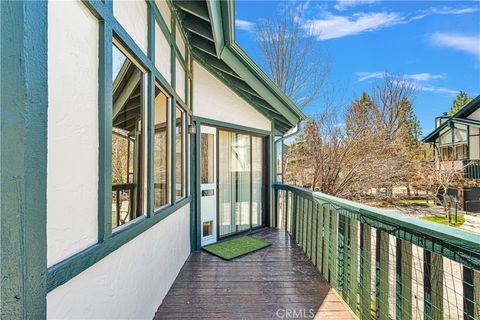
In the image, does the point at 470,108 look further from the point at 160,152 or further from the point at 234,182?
the point at 160,152

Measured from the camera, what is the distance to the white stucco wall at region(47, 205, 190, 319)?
119 cm

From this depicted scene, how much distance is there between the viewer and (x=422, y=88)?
17250mm

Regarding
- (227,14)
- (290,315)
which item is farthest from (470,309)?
(227,14)

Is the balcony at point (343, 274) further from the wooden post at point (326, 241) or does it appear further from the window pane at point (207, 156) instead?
the window pane at point (207, 156)

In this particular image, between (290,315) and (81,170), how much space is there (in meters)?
2.26

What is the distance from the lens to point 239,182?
5270mm

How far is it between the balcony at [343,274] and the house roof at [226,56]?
2013 millimetres

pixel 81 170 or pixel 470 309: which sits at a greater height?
pixel 81 170

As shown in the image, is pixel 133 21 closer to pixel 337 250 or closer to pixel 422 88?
pixel 337 250

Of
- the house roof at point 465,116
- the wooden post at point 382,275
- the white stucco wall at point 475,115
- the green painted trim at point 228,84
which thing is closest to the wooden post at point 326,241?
the wooden post at point 382,275

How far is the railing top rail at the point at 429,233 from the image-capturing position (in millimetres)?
1229

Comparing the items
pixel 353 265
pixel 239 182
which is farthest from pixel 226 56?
pixel 353 265

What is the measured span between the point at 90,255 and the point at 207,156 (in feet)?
10.9

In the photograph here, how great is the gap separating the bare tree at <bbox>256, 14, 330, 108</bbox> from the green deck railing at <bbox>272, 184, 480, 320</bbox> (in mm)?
8899
